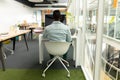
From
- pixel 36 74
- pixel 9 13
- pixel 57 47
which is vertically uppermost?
pixel 9 13

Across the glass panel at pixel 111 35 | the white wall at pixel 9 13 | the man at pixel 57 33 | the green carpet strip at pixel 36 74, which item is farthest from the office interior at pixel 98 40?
the white wall at pixel 9 13

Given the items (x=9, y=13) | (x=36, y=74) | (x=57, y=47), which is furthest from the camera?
(x=9, y=13)

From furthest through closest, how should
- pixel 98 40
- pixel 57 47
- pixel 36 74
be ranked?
1. pixel 36 74
2. pixel 57 47
3. pixel 98 40

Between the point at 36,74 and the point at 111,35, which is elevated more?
the point at 111,35

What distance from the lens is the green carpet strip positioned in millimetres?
3074

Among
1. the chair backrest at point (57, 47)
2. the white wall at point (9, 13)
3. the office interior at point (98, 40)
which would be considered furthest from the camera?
the white wall at point (9, 13)

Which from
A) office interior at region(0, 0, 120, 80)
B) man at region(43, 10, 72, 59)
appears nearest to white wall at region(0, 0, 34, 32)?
office interior at region(0, 0, 120, 80)

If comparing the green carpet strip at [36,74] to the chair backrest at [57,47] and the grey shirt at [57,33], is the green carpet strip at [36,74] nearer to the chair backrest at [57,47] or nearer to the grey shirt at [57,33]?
the chair backrest at [57,47]

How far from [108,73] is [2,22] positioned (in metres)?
6.13

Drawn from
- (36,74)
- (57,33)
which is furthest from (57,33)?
(36,74)

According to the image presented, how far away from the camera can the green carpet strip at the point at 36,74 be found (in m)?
3.07

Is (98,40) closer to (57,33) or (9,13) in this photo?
(57,33)

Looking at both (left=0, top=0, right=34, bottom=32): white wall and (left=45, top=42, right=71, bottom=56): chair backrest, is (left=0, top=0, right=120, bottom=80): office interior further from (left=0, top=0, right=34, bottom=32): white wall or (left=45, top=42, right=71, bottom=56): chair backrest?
(left=0, top=0, right=34, bottom=32): white wall

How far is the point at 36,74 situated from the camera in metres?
3.27
